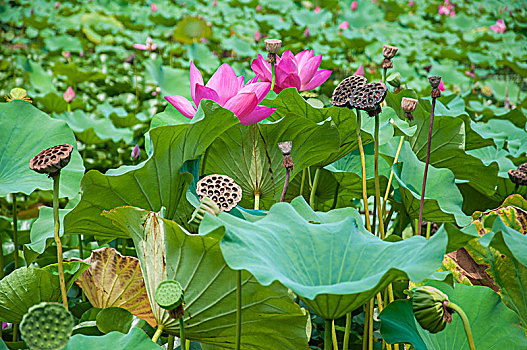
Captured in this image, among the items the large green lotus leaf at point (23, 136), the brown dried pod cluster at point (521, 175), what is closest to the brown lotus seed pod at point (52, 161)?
the large green lotus leaf at point (23, 136)

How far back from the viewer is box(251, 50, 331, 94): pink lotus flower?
0.82m

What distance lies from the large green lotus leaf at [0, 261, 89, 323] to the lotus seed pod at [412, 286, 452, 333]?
0.41 metres

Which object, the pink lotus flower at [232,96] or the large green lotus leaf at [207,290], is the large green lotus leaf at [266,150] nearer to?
the pink lotus flower at [232,96]

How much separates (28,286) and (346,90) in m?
0.47

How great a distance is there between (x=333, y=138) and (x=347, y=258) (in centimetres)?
27

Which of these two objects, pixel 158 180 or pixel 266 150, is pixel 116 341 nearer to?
pixel 158 180

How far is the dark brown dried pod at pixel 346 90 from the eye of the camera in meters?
0.60

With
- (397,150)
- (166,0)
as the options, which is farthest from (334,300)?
(166,0)

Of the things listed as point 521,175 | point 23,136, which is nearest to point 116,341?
point 23,136

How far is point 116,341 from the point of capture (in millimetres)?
490

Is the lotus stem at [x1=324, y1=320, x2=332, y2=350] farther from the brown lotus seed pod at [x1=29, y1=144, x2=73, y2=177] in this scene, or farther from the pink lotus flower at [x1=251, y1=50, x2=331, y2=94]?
the pink lotus flower at [x1=251, y1=50, x2=331, y2=94]

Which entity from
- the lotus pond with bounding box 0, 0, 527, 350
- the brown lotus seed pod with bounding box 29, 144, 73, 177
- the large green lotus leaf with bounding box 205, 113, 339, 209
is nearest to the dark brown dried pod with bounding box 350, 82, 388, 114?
the lotus pond with bounding box 0, 0, 527, 350

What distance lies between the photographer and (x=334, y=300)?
44 cm

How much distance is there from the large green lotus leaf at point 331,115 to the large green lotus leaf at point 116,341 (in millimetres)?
408
